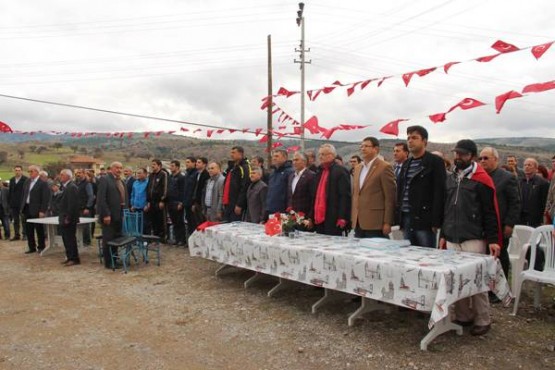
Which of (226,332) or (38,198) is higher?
(38,198)

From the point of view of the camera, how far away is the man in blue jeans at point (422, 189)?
4305 mm

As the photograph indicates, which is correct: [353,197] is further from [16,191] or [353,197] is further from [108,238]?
[16,191]

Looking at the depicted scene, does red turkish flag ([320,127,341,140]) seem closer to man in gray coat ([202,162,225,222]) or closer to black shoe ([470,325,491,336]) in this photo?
man in gray coat ([202,162,225,222])

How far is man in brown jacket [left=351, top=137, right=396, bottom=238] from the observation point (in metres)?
4.66

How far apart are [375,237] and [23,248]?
8.11m

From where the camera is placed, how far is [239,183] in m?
7.43

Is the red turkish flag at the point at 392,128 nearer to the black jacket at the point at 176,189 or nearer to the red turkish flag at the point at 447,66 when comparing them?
the red turkish flag at the point at 447,66

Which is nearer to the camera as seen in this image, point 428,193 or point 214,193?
point 428,193

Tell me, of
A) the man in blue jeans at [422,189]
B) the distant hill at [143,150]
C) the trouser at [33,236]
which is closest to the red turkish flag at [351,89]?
the man in blue jeans at [422,189]

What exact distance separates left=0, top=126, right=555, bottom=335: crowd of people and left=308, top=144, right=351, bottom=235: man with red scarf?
0.5 inches

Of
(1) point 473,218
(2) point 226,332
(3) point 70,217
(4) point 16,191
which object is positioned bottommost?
(2) point 226,332

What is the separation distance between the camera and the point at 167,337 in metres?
4.14

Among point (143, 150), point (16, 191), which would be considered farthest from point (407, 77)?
point (143, 150)

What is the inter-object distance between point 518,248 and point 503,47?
2459mm
